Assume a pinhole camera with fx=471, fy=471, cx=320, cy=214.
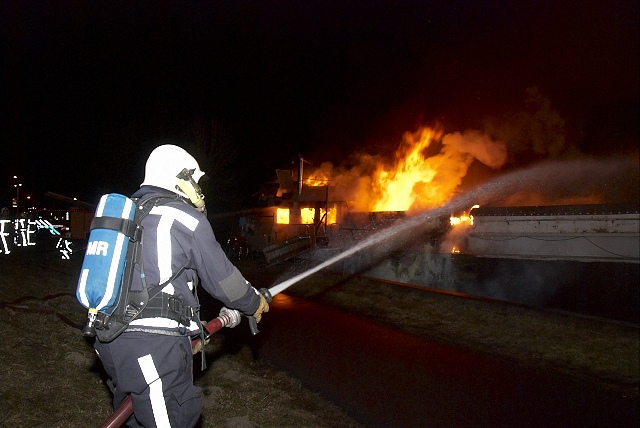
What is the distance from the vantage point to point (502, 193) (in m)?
19.1

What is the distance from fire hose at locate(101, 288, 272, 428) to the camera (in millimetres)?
2861

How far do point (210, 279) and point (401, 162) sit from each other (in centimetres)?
2195

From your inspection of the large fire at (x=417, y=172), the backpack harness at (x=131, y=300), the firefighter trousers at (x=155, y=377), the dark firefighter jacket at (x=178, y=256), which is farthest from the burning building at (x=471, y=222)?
the backpack harness at (x=131, y=300)

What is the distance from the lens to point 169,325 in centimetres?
278

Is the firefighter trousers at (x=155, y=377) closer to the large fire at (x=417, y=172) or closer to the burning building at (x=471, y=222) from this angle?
the burning building at (x=471, y=222)

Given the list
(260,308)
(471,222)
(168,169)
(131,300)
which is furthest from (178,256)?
(471,222)

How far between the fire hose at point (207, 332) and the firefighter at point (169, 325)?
0.24 ft

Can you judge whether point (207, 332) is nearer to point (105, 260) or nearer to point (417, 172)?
point (105, 260)

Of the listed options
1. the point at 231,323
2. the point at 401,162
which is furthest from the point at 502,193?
the point at 231,323

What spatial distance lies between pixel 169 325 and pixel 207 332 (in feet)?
1.29

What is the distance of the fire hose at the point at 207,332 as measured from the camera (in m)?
2.86

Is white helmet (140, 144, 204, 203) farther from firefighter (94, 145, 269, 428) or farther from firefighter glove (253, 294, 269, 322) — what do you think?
firefighter glove (253, 294, 269, 322)

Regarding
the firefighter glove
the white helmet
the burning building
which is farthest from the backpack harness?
the burning building

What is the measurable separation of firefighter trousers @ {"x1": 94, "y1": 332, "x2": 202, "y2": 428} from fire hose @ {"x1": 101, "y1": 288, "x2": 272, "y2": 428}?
0.13 m
